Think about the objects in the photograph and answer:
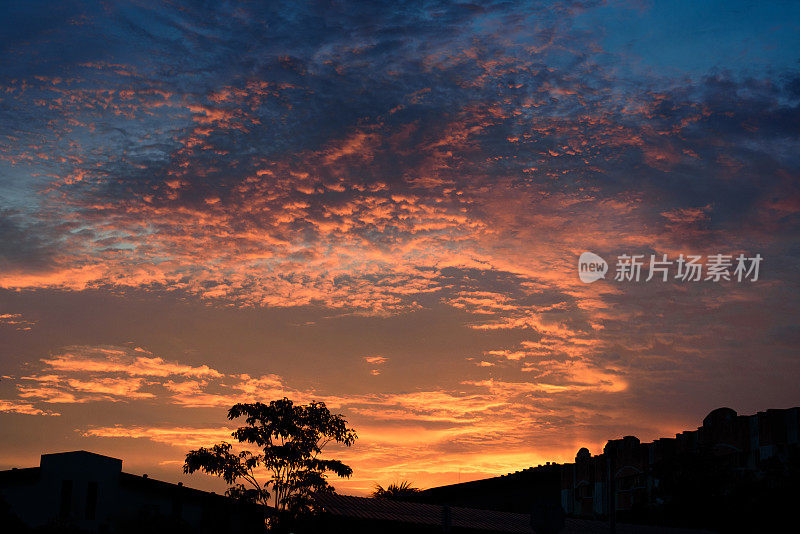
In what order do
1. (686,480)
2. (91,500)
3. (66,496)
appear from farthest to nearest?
(66,496) → (91,500) → (686,480)

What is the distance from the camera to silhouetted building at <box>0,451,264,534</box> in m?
47.6

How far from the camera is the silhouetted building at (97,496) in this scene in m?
47.6

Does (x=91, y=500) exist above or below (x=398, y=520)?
above

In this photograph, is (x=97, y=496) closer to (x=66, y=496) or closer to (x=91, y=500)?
(x=91, y=500)

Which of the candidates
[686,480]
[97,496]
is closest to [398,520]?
[686,480]

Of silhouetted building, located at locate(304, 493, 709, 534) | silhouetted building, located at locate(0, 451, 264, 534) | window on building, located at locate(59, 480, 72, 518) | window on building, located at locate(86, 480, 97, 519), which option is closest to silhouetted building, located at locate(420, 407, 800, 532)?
silhouetted building, located at locate(304, 493, 709, 534)

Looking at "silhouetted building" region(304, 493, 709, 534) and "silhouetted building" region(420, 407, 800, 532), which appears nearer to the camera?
"silhouetted building" region(304, 493, 709, 534)

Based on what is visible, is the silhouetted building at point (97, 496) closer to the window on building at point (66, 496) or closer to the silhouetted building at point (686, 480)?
the window on building at point (66, 496)

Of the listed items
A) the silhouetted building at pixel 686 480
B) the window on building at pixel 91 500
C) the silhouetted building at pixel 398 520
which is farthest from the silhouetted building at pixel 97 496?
the silhouetted building at pixel 686 480

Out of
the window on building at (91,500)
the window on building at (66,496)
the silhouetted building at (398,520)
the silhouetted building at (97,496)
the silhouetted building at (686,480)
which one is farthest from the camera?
the window on building at (66,496)

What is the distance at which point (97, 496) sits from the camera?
4894cm

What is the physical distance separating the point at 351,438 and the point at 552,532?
28638 mm

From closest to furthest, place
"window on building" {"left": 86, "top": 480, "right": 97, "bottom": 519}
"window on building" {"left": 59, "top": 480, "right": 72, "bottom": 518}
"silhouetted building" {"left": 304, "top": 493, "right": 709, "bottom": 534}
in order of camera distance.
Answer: "silhouetted building" {"left": 304, "top": 493, "right": 709, "bottom": 534}
"window on building" {"left": 86, "top": 480, "right": 97, "bottom": 519}
"window on building" {"left": 59, "top": 480, "right": 72, "bottom": 518}

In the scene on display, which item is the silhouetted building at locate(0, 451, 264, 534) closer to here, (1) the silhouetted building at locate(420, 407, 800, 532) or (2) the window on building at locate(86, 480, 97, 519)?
(2) the window on building at locate(86, 480, 97, 519)
